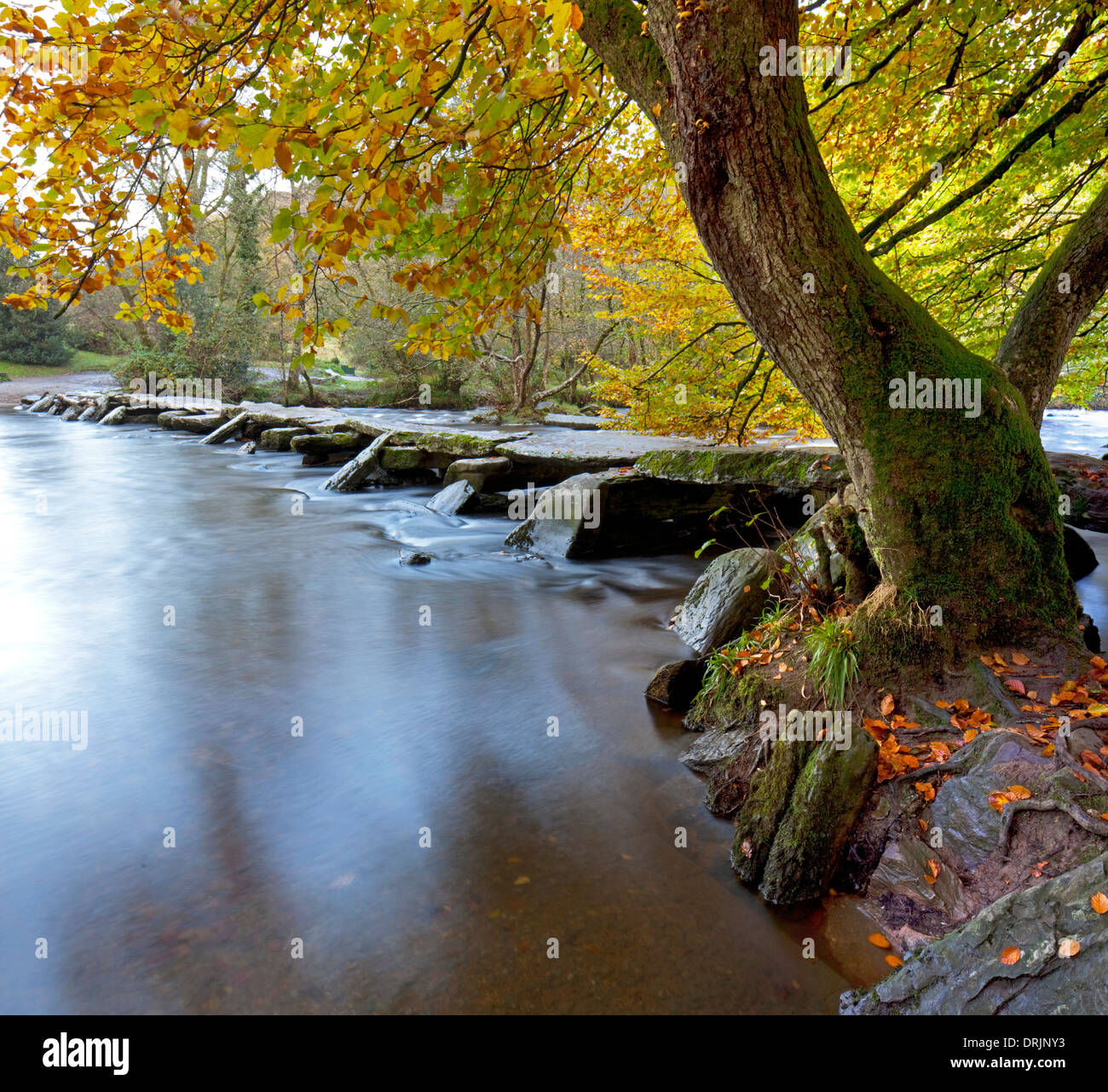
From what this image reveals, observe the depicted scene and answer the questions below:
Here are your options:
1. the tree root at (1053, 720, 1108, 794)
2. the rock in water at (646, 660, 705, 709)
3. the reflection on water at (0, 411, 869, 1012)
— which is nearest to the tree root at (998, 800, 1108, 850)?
the tree root at (1053, 720, 1108, 794)

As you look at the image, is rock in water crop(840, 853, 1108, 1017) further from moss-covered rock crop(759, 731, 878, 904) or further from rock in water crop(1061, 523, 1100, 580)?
rock in water crop(1061, 523, 1100, 580)

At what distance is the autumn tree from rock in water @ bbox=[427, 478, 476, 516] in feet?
23.5

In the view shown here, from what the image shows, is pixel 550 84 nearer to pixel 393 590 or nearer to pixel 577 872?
pixel 577 872

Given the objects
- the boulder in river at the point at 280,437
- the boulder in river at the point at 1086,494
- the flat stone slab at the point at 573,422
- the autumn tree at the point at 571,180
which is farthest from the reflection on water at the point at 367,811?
the flat stone slab at the point at 573,422

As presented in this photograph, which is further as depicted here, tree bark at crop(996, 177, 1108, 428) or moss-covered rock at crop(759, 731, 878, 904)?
tree bark at crop(996, 177, 1108, 428)

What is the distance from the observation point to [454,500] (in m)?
12.7

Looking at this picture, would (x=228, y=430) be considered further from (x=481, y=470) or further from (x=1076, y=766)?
(x=1076, y=766)

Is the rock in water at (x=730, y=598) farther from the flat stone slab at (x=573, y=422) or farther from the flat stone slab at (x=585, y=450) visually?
the flat stone slab at (x=573, y=422)

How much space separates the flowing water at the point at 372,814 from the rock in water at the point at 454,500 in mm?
3508

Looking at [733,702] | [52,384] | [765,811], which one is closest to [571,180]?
[733,702]

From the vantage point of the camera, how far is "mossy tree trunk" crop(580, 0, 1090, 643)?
3.81m

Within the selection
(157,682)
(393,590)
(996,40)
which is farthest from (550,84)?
(393,590)

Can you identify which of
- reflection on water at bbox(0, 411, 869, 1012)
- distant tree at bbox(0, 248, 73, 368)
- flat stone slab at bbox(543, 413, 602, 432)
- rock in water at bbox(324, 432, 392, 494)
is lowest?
reflection on water at bbox(0, 411, 869, 1012)

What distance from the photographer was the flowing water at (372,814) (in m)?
3.04
